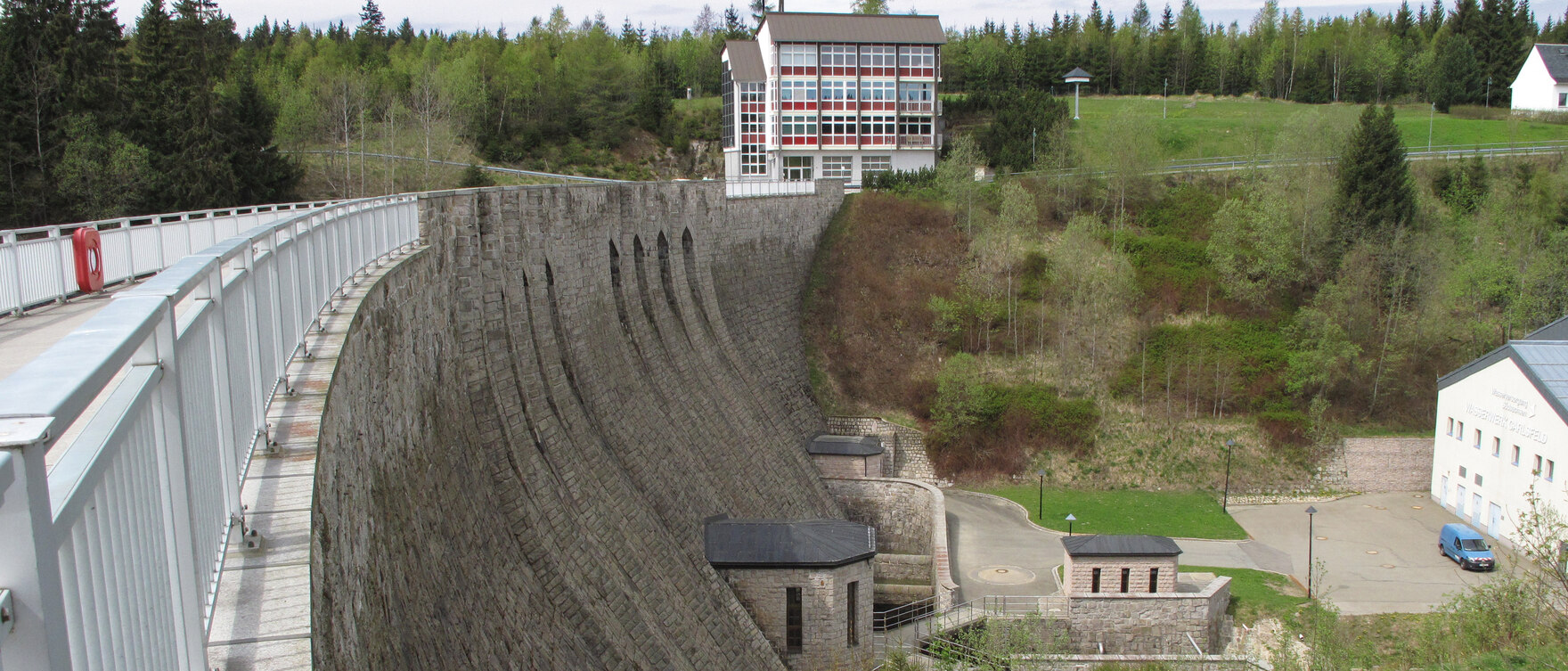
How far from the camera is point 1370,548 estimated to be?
32375 mm

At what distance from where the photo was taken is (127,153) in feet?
A: 98.7

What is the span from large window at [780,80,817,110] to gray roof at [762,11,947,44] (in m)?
2.08

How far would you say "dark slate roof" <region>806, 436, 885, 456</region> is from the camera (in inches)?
1323

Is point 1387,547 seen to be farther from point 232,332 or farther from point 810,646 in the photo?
point 232,332

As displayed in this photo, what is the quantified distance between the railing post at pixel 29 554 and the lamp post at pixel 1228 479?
37.5 m

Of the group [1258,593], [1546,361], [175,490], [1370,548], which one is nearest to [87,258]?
[175,490]

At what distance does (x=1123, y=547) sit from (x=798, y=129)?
111 ft

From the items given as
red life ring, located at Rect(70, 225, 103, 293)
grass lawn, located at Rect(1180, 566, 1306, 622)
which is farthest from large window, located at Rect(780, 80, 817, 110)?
red life ring, located at Rect(70, 225, 103, 293)

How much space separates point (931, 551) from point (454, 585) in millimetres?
20680

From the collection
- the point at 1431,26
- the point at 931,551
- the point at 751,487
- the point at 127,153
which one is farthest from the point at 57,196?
the point at 1431,26

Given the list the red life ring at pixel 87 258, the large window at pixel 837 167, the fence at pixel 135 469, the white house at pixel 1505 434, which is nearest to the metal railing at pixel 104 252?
the red life ring at pixel 87 258

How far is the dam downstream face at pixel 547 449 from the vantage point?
997 centimetres

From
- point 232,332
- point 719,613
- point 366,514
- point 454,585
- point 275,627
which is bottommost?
point 719,613

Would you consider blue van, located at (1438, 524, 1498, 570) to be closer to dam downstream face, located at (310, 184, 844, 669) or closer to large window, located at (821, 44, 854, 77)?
dam downstream face, located at (310, 184, 844, 669)
